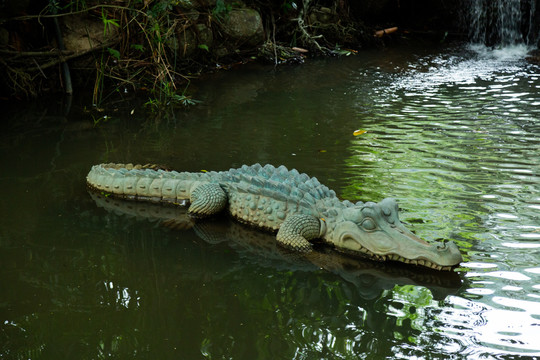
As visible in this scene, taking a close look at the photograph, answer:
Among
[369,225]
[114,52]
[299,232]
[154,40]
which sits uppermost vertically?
[154,40]

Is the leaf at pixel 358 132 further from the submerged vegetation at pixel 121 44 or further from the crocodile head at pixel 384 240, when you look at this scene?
the submerged vegetation at pixel 121 44

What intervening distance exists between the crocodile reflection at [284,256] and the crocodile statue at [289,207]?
69 mm

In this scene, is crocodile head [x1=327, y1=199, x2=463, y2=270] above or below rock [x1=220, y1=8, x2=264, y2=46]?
below

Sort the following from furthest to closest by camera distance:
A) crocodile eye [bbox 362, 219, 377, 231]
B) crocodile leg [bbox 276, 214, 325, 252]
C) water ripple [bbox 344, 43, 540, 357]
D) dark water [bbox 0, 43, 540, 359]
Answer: crocodile leg [bbox 276, 214, 325, 252] → crocodile eye [bbox 362, 219, 377, 231] → water ripple [bbox 344, 43, 540, 357] → dark water [bbox 0, 43, 540, 359]

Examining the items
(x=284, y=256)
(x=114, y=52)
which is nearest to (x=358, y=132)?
(x=284, y=256)

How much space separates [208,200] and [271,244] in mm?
708

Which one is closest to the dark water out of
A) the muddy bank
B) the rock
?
the muddy bank

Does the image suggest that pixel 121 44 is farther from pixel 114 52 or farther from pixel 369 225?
pixel 369 225

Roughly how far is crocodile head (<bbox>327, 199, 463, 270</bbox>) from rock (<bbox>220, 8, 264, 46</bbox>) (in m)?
7.19

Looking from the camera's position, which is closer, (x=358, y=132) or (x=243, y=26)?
(x=358, y=132)

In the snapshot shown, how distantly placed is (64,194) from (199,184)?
4.50ft

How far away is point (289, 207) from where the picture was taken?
448 cm

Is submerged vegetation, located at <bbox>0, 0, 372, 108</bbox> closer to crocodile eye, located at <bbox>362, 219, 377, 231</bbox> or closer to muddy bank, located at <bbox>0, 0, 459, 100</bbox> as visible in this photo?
muddy bank, located at <bbox>0, 0, 459, 100</bbox>

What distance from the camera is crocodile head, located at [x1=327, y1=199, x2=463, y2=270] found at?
3.76m
